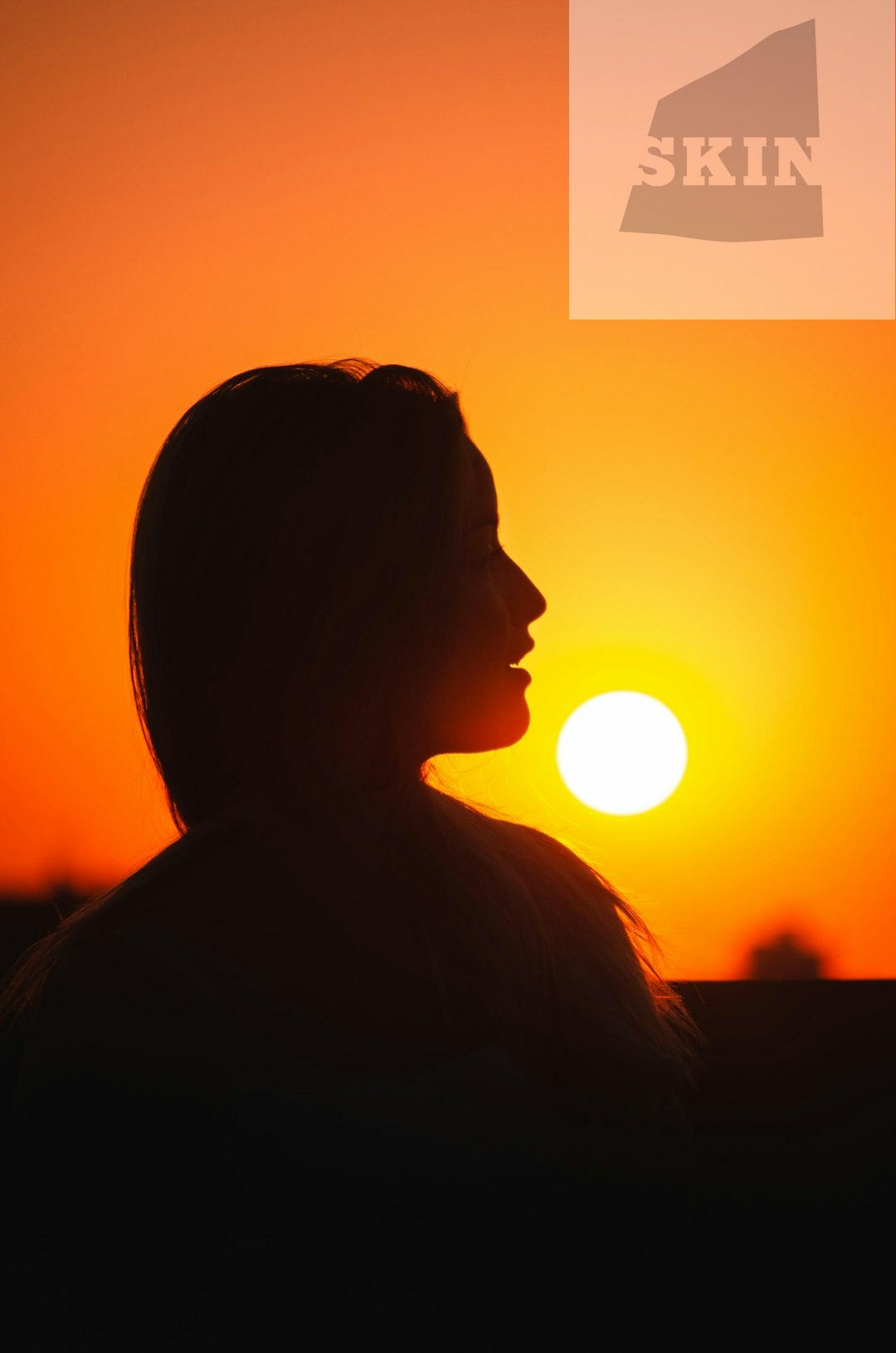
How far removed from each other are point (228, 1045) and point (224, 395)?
71 cm

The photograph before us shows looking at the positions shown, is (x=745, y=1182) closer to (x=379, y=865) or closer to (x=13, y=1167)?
(x=379, y=865)

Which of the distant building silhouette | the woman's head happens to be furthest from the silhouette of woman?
the distant building silhouette

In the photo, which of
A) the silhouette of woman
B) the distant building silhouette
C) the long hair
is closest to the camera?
the silhouette of woman

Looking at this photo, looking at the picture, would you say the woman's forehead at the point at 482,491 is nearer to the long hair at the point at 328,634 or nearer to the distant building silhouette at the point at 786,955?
the long hair at the point at 328,634

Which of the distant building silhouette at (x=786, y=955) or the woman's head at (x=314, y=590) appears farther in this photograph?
the distant building silhouette at (x=786, y=955)

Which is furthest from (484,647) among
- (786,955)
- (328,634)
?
(786,955)

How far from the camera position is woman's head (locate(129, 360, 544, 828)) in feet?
3.76

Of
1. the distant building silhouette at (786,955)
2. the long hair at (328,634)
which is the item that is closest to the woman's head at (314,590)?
the long hair at (328,634)

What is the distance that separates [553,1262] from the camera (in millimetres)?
1025

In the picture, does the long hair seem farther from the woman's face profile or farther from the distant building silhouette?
the distant building silhouette

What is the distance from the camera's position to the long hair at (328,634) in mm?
1146

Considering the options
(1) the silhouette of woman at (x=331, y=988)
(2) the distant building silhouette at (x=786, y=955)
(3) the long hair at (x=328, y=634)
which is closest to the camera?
(1) the silhouette of woman at (x=331, y=988)

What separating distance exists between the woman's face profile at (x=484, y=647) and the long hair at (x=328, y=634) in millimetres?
23

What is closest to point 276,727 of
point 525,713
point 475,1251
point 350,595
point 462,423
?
point 350,595
